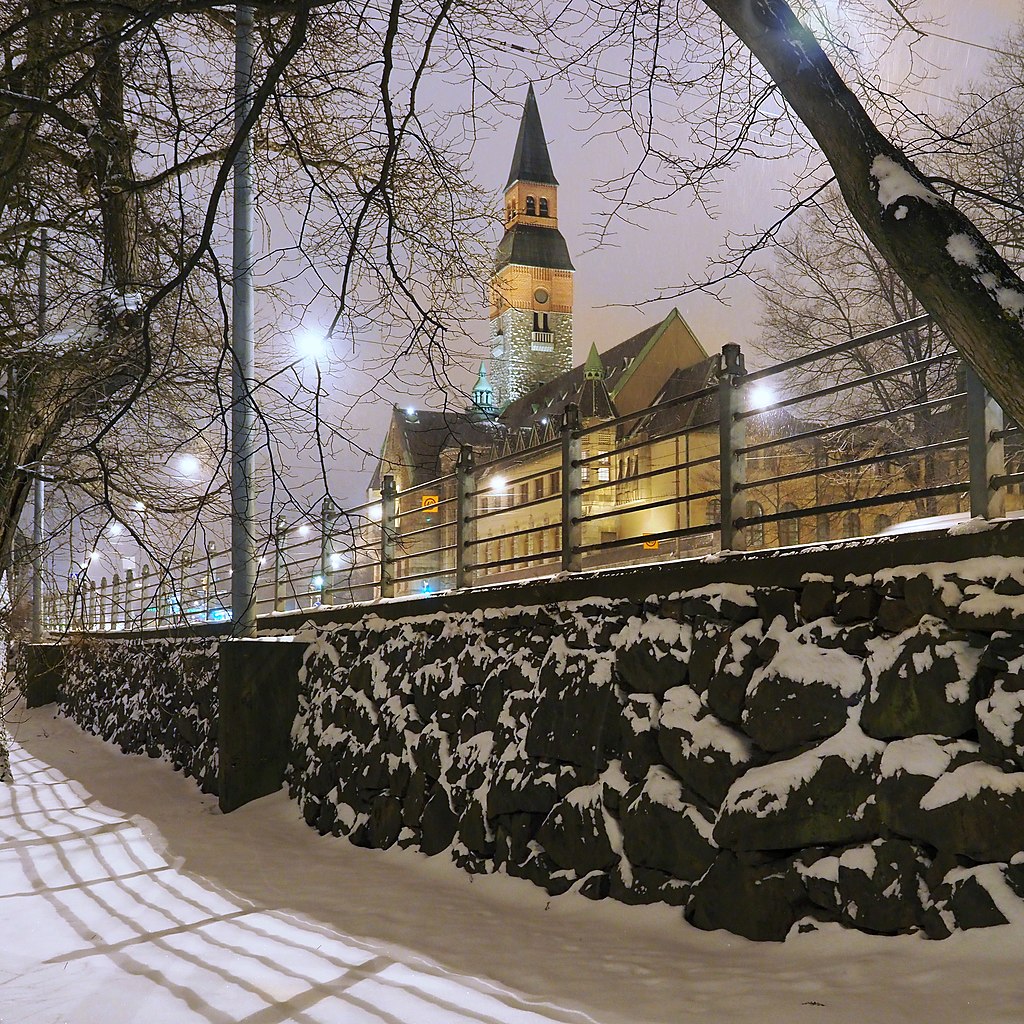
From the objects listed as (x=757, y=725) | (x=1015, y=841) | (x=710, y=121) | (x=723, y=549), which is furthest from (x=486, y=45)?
(x=1015, y=841)

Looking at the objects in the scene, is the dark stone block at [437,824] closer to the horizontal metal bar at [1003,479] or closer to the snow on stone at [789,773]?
the snow on stone at [789,773]

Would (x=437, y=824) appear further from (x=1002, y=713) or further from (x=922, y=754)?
(x=1002, y=713)

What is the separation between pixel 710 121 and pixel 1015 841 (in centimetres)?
348

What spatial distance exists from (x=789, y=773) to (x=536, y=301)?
282 feet

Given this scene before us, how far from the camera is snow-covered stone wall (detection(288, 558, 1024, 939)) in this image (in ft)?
13.2

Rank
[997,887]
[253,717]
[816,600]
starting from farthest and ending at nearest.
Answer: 1. [253,717]
2. [816,600]
3. [997,887]

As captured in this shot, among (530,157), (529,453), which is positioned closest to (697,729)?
(529,453)

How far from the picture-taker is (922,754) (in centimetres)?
420

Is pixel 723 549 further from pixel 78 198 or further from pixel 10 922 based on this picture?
pixel 78 198

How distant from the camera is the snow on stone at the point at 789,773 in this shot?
4.47 m

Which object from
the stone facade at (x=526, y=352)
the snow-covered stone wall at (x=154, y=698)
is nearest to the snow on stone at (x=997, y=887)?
the snow-covered stone wall at (x=154, y=698)

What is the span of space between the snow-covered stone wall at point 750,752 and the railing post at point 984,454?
34 centimetres

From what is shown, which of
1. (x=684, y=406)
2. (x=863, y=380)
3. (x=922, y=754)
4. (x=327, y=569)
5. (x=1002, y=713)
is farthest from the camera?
(x=684, y=406)

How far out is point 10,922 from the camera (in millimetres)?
6648
